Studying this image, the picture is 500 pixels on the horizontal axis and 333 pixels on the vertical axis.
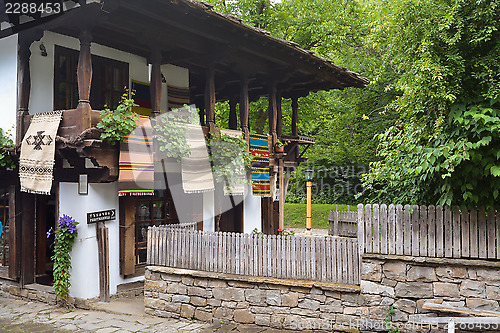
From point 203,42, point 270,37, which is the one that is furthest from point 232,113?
point 270,37

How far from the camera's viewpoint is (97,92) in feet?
28.6

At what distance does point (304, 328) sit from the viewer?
6.21 meters

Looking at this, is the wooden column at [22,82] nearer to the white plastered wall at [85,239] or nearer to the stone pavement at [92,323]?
the white plastered wall at [85,239]

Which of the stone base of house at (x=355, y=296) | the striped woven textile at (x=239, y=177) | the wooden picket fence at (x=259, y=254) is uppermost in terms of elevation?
the striped woven textile at (x=239, y=177)

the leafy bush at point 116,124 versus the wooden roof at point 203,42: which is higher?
the wooden roof at point 203,42

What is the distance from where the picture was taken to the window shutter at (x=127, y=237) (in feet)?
26.6

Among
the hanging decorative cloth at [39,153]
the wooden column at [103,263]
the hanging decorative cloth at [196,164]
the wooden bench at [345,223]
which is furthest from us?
the wooden bench at [345,223]

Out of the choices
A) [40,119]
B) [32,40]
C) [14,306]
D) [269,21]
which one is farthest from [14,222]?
[269,21]

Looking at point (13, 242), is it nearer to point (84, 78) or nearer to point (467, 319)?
point (84, 78)

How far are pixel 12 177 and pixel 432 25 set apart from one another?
311 inches

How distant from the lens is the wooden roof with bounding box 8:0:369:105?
23.1 ft

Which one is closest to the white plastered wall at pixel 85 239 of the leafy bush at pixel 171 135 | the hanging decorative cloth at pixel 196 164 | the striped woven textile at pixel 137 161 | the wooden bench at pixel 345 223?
the striped woven textile at pixel 137 161

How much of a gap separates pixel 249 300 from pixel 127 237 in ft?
9.47

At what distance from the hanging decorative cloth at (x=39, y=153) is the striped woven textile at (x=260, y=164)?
4.66 meters
